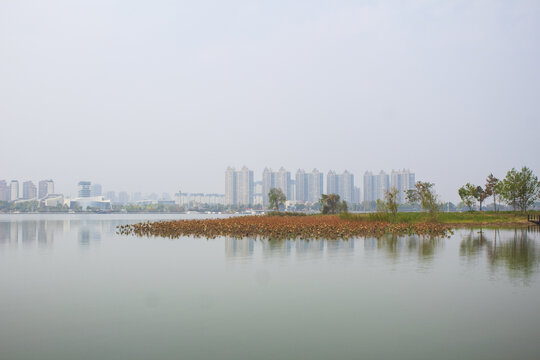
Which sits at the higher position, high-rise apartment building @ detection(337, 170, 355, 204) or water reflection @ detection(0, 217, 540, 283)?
high-rise apartment building @ detection(337, 170, 355, 204)

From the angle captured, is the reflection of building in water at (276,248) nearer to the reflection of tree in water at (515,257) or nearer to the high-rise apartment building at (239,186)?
the reflection of tree in water at (515,257)

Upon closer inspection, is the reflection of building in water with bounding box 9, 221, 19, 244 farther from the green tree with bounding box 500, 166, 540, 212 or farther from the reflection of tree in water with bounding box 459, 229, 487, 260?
the green tree with bounding box 500, 166, 540, 212

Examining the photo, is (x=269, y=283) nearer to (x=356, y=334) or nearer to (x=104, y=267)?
(x=356, y=334)

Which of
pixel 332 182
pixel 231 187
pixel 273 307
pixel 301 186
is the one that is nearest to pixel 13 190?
pixel 231 187

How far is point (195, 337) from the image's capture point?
558cm

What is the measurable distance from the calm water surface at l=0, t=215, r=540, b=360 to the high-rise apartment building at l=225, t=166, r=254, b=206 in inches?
5401

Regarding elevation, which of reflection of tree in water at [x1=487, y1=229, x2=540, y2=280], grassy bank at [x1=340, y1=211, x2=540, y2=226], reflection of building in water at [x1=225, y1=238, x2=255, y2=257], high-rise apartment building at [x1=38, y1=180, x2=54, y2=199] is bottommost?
reflection of building in water at [x1=225, y1=238, x2=255, y2=257]

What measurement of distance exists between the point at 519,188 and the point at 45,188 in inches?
6895

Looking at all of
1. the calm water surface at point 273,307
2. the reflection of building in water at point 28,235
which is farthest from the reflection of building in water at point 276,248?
the reflection of building in water at point 28,235

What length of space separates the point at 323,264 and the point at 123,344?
7365mm

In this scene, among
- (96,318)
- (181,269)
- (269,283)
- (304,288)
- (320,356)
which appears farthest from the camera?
(181,269)

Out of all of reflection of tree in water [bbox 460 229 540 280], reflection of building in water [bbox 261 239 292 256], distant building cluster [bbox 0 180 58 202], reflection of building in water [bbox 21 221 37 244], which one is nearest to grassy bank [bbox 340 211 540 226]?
reflection of tree in water [bbox 460 229 540 280]

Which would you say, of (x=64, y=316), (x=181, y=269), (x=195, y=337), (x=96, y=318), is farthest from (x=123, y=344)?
(x=181, y=269)

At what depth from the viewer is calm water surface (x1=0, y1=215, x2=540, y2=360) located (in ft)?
17.1
